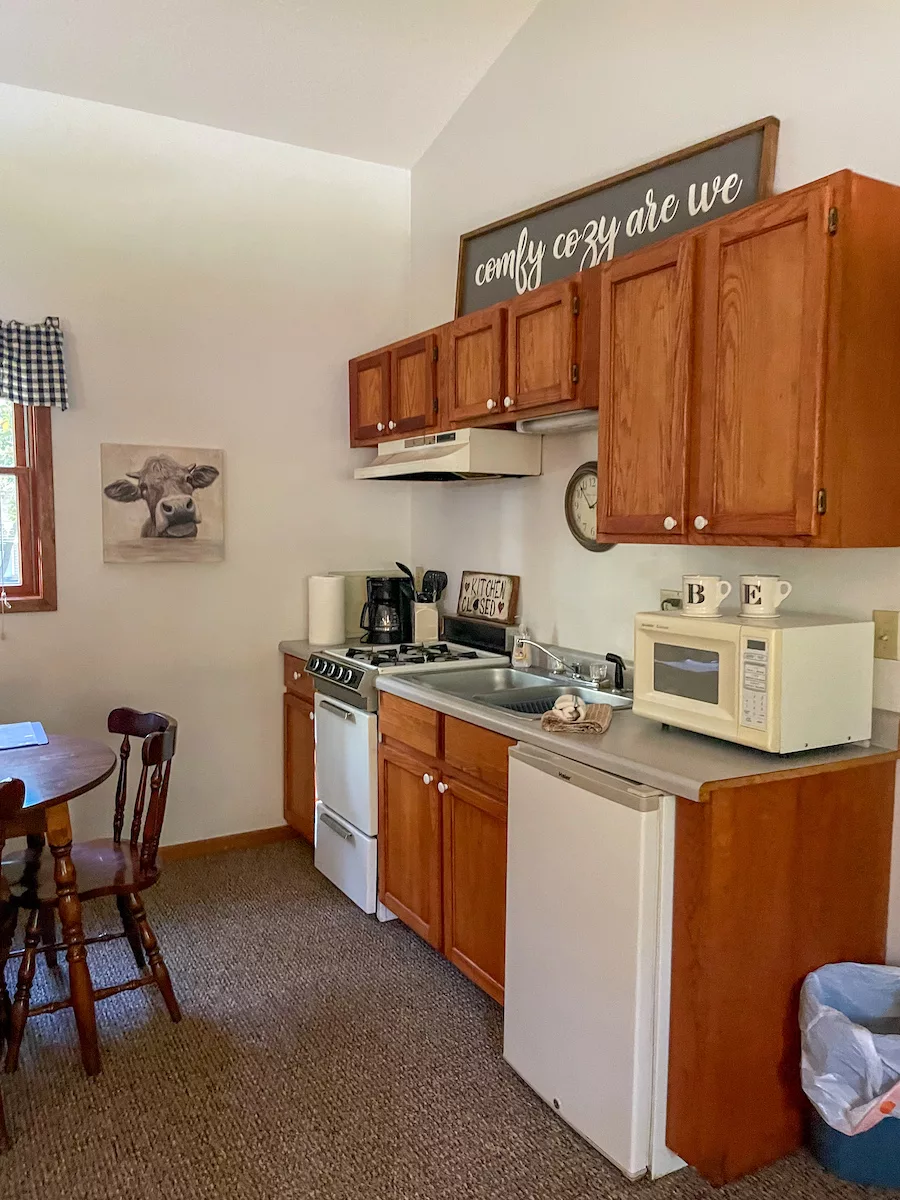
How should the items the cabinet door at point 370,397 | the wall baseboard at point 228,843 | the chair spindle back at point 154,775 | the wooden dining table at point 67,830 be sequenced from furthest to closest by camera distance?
the wall baseboard at point 228,843, the cabinet door at point 370,397, the chair spindle back at point 154,775, the wooden dining table at point 67,830

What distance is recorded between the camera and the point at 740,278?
199cm

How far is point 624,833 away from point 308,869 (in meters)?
2.15

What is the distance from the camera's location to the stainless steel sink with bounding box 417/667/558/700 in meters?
3.12

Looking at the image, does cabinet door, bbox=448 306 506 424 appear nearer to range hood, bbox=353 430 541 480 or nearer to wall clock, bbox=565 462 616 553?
range hood, bbox=353 430 541 480

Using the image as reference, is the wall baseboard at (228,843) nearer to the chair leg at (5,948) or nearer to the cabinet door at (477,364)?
the chair leg at (5,948)

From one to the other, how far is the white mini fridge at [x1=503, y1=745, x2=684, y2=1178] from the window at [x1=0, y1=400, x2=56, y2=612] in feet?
7.22

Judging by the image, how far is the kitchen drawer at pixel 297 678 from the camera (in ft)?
12.2

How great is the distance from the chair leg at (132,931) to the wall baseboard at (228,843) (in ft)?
3.23

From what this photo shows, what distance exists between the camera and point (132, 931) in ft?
8.86

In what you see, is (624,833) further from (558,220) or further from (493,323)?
(558,220)

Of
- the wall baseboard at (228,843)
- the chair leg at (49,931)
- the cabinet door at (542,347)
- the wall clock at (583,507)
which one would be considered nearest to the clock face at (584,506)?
the wall clock at (583,507)

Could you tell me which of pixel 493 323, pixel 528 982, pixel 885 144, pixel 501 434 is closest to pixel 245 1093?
pixel 528 982

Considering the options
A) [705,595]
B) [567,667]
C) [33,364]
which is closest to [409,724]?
[567,667]

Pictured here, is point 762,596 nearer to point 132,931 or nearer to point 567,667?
point 567,667
